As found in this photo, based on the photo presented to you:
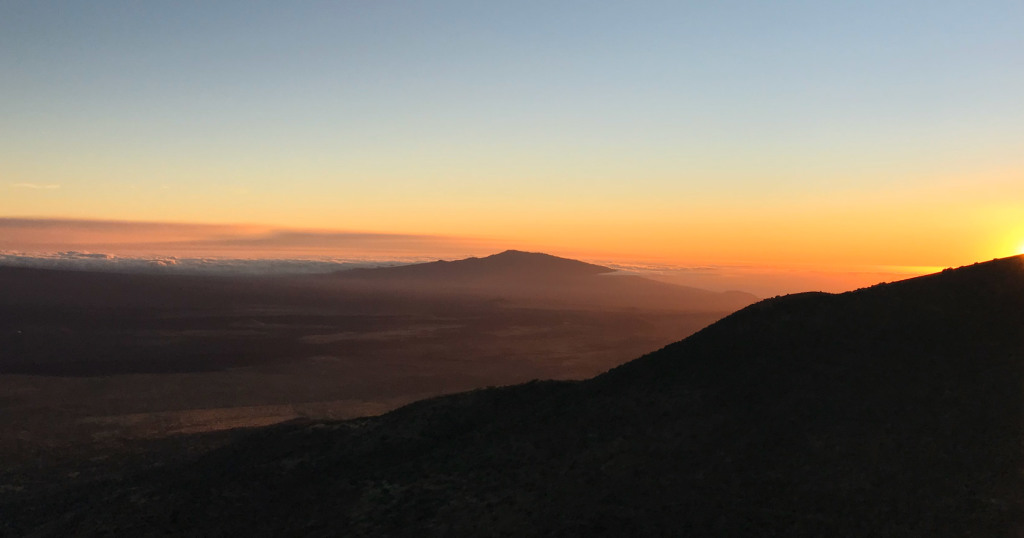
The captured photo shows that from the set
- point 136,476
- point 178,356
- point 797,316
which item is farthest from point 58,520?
point 178,356

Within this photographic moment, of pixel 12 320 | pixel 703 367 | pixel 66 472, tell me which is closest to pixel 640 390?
pixel 703 367

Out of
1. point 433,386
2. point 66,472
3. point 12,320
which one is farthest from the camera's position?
point 12,320

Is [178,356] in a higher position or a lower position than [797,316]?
lower

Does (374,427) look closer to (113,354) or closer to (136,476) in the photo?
(136,476)

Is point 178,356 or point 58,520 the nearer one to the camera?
point 58,520

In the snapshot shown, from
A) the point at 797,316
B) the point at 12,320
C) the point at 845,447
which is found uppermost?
the point at 797,316

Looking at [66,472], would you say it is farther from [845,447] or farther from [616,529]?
[845,447]

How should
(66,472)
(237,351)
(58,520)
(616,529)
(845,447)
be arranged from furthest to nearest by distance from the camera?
(237,351) → (66,472) → (58,520) → (845,447) → (616,529)
